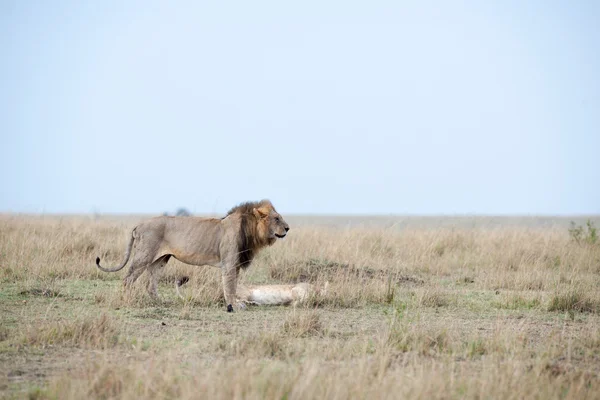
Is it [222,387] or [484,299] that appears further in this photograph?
[484,299]

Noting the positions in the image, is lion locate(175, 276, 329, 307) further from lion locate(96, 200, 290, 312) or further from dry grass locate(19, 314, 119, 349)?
dry grass locate(19, 314, 119, 349)

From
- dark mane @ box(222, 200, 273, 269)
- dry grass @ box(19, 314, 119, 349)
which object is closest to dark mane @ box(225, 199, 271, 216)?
dark mane @ box(222, 200, 273, 269)

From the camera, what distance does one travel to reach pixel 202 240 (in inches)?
444

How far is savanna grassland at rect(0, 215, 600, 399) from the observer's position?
232 inches

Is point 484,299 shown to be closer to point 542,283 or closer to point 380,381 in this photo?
point 542,283

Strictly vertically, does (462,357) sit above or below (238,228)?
below

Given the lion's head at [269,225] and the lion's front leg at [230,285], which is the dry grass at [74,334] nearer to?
the lion's front leg at [230,285]

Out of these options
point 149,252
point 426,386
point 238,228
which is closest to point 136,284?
point 149,252

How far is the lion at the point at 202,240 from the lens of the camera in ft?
37.0

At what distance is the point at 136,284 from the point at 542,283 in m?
6.68

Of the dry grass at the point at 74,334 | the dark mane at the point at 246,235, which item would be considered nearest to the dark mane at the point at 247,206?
the dark mane at the point at 246,235

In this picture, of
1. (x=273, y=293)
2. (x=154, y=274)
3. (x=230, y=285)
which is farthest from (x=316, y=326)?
(x=154, y=274)

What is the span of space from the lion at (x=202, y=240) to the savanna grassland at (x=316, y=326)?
37cm

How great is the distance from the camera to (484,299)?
480 inches
